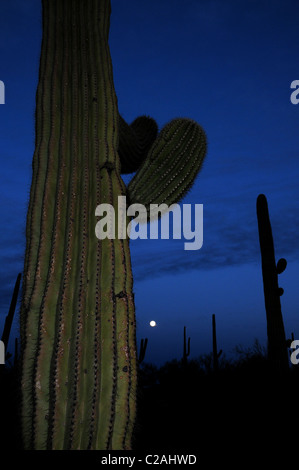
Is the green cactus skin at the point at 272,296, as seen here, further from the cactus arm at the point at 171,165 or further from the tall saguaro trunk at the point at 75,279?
the tall saguaro trunk at the point at 75,279

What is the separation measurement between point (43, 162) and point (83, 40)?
3.85 feet

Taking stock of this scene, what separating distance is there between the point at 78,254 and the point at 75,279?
0.48 feet

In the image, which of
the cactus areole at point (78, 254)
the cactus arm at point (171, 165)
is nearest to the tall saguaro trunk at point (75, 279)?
the cactus areole at point (78, 254)

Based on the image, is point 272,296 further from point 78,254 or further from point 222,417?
point 78,254

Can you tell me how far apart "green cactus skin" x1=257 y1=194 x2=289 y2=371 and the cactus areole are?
4.09 meters

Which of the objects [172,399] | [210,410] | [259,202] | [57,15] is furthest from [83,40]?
[172,399]

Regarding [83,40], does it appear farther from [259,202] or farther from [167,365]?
[167,365]

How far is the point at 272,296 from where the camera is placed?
21.9 feet

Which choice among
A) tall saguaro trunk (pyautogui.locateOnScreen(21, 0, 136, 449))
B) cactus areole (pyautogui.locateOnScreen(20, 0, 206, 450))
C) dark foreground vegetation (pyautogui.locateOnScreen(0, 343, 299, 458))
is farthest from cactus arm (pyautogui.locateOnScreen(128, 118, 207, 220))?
dark foreground vegetation (pyautogui.locateOnScreen(0, 343, 299, 458))

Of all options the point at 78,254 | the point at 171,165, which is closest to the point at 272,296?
the point at 171,165

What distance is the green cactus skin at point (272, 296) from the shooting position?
6.34m

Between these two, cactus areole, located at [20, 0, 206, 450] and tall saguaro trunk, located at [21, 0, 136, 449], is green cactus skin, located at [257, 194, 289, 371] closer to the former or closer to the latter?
cactus areole, located at [20, 0, 206, 450]

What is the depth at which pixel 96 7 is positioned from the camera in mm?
3195

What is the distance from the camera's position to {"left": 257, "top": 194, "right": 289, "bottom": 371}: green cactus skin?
20.8 ft
